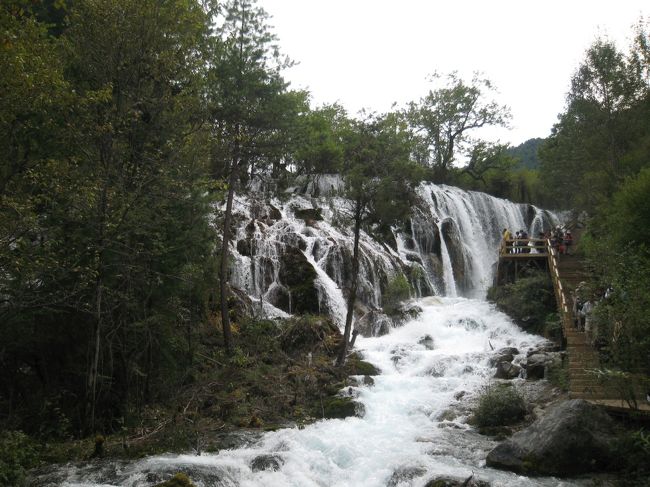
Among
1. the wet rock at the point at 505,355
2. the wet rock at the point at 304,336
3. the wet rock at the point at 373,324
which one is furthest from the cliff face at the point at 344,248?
the wet rock at the point at 505,355

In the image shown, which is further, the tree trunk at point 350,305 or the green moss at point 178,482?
the tree trunk at point 350,305

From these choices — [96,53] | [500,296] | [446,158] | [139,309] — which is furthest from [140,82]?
[446,158]

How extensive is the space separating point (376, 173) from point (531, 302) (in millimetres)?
8732

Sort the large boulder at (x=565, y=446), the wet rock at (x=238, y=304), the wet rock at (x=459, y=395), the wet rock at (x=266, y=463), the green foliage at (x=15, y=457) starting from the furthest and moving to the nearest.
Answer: the wet rock at (x=238, y=304) → the wet rock at (x=459, y=395) → the wet rock at (x=266, y=463) → the large boulder at (x=565, y=446) → the green foliage at (x=15, y=457)

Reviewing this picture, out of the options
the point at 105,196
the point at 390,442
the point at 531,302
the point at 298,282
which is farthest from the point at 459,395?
the point at 105,196

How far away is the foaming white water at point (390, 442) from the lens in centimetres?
839

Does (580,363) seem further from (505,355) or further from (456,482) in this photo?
(456,482)

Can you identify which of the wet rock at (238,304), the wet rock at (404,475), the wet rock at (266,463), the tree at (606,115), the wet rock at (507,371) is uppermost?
the tree at (606,115)

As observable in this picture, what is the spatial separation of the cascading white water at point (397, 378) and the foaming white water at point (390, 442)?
0.08ft

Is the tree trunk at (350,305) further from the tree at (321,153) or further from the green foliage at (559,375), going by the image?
the tree at (321,153)

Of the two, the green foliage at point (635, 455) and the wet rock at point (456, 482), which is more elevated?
the green foliage at point (635, 455)

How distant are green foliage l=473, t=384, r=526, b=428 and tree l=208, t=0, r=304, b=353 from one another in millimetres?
7745

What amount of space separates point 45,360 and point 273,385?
18.7ft

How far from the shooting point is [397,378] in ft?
50.1
